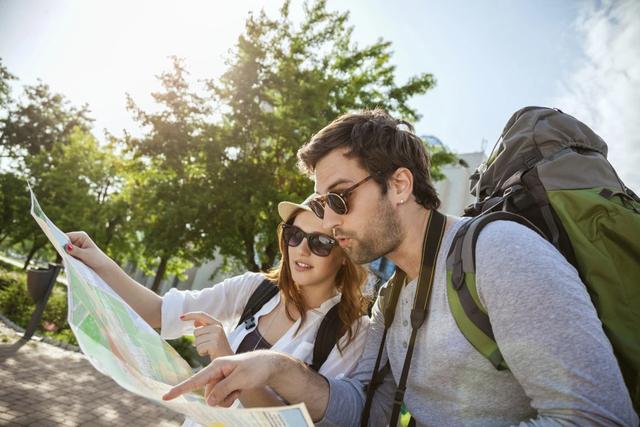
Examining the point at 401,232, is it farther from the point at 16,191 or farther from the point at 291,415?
the point at 16,191

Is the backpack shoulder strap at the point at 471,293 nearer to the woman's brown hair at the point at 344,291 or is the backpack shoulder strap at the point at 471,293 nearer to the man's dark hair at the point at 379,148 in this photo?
the man's dark hair at the point at 379,148

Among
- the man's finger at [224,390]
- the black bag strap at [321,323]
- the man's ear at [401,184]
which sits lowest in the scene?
the man's finger at [224,390]

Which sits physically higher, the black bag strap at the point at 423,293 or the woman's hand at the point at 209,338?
the black bag strap at the point at 423,293

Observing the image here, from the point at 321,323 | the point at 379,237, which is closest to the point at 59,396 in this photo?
the point at 321,323

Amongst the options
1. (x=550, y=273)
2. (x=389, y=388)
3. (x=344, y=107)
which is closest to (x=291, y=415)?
(x=550, y=273)

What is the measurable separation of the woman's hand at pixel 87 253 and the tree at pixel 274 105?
7.72 m

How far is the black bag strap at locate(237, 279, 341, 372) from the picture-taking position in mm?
2121

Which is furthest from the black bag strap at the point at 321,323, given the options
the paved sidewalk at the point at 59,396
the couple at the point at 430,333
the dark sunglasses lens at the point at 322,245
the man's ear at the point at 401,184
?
the paved sidewalk at the point at 59,396

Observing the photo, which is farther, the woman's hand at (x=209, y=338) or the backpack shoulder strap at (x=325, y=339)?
the backpack shoulder strap at (x=325, y=339)

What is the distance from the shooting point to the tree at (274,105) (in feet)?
33.2

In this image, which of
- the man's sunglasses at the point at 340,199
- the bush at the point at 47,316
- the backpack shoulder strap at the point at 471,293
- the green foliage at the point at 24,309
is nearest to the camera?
the backpack shoulder strap at the point at 471,293

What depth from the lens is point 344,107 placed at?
11461mm

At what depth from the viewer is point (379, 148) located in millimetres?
2066

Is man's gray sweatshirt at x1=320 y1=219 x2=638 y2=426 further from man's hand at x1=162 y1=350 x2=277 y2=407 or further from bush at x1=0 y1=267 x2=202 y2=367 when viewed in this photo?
bush at x1=0 y1=267 x2=202 y2=367
